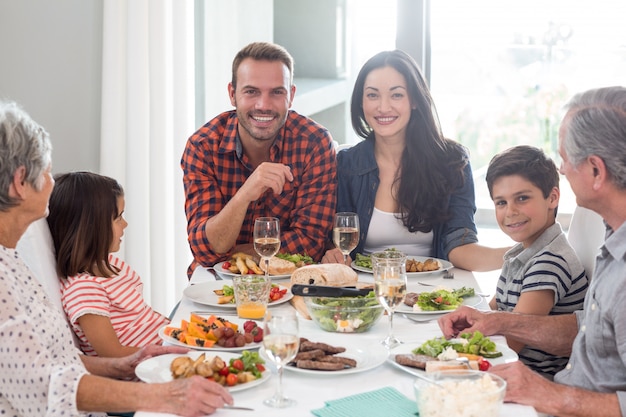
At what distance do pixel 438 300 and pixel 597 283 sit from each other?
0.45 meters

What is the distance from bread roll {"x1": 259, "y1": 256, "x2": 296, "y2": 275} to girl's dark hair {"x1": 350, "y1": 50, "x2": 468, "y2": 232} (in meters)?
0.57

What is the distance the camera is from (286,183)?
3.04 metres

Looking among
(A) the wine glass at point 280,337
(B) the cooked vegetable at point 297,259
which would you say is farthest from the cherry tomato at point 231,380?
(B) the cooked vegetable at point 297,259

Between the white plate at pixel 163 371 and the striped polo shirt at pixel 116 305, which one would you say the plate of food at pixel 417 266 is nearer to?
the striped polo shirt at pixel 116 305

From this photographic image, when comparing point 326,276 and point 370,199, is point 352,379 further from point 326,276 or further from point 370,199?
point 370,199

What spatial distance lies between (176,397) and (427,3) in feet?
11.1

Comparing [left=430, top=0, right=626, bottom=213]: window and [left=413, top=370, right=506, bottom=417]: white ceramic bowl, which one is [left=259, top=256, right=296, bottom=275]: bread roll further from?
[left=430, top=0, right=626, bottom=213]: window

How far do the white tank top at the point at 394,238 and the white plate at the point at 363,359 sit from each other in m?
1.19

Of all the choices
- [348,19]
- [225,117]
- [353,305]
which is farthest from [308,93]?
[353,305]

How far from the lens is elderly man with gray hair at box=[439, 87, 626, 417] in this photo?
162 cm

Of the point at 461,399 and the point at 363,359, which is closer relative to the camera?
the point at 461,399

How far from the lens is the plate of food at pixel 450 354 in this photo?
5.54 ft

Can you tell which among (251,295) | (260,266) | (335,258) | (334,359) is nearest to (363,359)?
(334,359)

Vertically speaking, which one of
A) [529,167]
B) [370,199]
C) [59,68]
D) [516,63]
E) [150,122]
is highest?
[516,63]
